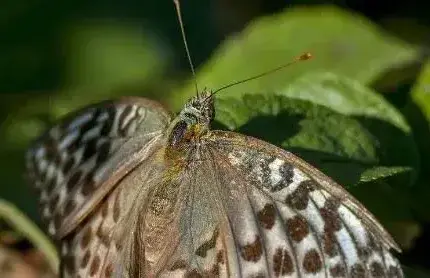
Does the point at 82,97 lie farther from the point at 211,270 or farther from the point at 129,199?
the point at 211,270

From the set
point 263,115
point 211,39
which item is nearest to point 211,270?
point 263,115

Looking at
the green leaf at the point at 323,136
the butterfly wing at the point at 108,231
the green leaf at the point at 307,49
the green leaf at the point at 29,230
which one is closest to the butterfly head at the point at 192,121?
the butterfly wing at the point at 108,231

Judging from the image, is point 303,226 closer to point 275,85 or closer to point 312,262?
point 312,262

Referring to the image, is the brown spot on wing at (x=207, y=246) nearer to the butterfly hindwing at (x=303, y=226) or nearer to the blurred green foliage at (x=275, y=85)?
the butterfly hindwing at (x=303, y=226)

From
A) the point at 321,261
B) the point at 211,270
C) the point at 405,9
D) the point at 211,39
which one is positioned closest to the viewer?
the point at 321,261

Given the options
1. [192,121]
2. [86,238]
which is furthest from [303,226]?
[86,238]
